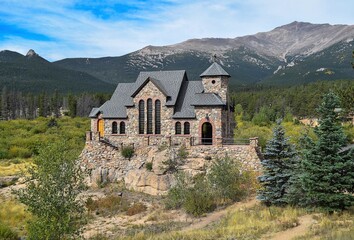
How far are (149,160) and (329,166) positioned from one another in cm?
1744

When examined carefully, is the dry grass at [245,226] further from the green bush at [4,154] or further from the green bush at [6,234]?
the green bush at [4,154]

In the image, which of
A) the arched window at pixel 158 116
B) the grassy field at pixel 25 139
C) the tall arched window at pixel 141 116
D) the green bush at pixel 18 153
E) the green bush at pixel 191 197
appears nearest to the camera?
the green bush at pixel 191 197

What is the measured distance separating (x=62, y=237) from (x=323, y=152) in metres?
16.0

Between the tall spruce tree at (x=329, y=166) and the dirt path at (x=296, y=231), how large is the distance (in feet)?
5.64

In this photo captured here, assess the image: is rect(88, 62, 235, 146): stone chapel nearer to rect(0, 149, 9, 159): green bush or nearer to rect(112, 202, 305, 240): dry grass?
rect(112, 202, 305, 240): dry grass

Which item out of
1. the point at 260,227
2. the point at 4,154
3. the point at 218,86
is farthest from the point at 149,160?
the point at 4,154

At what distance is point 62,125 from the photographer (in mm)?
79562

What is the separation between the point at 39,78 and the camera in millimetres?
175750

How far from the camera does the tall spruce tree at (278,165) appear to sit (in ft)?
86.7

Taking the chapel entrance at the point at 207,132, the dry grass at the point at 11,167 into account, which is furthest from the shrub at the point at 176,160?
the dry grass at the point at 11,167

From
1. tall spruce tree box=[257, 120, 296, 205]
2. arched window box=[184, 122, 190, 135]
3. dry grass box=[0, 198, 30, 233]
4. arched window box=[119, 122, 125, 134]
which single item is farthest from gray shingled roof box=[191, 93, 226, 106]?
dry grass box=[0, 198, 30, 233]

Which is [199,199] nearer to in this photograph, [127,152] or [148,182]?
[148,182]

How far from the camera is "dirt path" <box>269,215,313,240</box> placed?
64.0 feet

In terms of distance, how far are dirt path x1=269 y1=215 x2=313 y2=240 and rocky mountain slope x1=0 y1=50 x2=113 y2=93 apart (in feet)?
487
